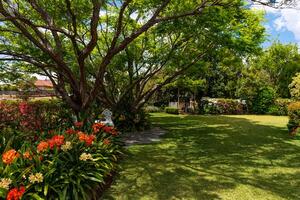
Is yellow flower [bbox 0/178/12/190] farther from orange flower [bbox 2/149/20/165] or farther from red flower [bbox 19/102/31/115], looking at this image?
red flower [bbox 19/102/31/115]

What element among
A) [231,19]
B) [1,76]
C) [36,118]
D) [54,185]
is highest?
[231,19]

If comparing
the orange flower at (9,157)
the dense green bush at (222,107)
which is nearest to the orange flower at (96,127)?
the orange flower at (9,157)

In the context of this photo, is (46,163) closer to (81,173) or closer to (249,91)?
(81,173)

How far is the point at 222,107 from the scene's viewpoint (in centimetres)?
2472

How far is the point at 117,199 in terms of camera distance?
5309 millimetres

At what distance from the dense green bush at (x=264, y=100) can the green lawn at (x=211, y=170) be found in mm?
14181

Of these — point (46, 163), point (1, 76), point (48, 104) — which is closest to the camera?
point (46, 163)

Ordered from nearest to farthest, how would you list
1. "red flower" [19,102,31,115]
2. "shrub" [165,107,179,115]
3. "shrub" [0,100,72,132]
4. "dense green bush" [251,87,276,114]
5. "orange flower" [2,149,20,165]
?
1. "orange flower" [2,149,20,165]
2. "shrub" [0,100,72,132]
3. "red flower" [19,102,31,115]
4. "dense green bush" [251,87,276,114]
5. "shrub" [165,107,179,115]

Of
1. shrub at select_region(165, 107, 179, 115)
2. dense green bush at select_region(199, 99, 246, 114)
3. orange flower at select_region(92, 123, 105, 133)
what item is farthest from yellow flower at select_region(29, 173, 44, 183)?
dense green bush at select_region(199, 99, 246, 114)

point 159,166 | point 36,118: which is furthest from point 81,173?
point 36,118

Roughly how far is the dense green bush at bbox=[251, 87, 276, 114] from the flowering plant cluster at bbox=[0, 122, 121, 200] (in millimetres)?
20964

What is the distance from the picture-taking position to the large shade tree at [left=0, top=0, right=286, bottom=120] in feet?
25.5

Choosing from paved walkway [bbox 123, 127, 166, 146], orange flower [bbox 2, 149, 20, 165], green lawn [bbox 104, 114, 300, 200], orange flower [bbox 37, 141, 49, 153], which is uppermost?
orange flower [bbox 37, 141, 49, 153]

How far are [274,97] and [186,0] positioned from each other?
17217 mm
